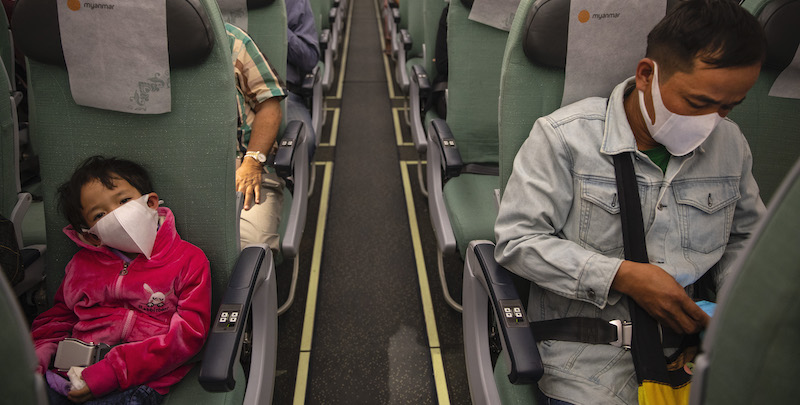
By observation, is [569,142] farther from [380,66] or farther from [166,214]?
[380,66]

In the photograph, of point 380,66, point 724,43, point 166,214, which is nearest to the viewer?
point 724,43

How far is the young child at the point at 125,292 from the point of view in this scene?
3.69 ft

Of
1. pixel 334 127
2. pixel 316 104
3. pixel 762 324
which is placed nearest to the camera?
pixel 762 324

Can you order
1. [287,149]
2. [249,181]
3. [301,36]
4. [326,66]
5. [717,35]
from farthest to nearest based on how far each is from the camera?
[326,66], [301,36], [287,149], [249,181], [717,35]

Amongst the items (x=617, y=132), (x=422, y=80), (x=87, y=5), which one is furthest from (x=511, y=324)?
(x=422, y=80)

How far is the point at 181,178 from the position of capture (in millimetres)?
1316

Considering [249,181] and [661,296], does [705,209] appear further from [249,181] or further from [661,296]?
[249,181]

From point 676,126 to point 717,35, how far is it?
0.20 metres

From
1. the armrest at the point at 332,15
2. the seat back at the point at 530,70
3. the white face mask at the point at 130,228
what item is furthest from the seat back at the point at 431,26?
the white face mask at the point at 130,228

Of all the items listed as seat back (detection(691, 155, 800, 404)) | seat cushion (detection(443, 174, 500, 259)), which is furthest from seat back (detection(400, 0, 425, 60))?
seat back (detection(691, 155, 800, 404))

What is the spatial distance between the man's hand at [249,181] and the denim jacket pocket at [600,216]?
1.20 meters

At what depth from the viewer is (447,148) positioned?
2010 millimetres

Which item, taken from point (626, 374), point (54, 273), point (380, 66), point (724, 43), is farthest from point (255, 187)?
point (380, 66)

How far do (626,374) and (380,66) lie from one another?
15.1ft
